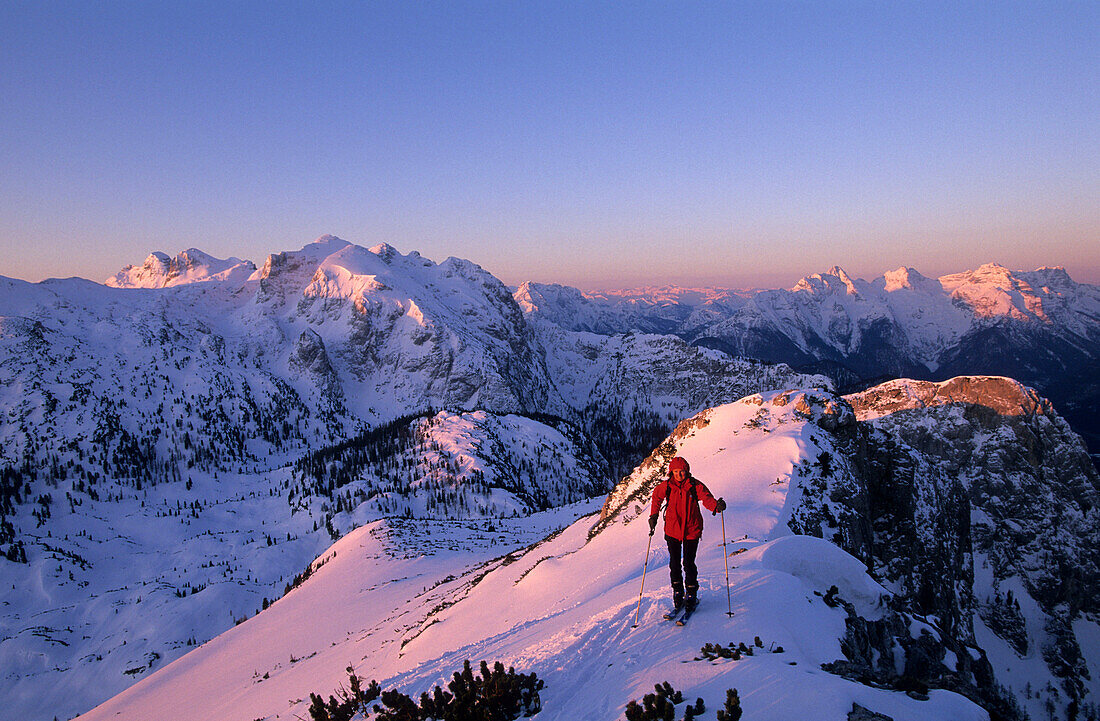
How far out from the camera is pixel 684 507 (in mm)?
11227

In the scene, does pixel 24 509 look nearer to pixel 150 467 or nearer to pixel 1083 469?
pixel 150 467

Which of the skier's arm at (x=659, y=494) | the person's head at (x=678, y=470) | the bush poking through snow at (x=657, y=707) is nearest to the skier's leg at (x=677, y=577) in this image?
the skier's arm at (x=659, y=494)

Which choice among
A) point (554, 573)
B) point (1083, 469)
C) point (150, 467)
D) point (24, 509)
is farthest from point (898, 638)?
point (150, 467)

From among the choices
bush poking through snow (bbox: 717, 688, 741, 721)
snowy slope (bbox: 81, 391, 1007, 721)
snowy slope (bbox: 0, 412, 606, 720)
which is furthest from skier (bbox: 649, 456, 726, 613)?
snowy slope (bbox: 0, 412, 606, 720)

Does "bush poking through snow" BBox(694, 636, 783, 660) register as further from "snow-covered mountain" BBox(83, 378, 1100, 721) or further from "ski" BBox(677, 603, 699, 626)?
"ski" BBox(677, 603, 699, 626)

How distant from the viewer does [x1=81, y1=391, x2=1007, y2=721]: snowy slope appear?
8312mm

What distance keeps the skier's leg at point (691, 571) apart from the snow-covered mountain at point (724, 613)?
0.61 m

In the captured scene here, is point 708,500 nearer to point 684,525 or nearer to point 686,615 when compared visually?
point 684,525

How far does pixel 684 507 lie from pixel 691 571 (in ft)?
4.53

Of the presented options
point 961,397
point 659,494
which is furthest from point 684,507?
point 961,397

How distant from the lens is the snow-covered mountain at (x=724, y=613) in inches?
344

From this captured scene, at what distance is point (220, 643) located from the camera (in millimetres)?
36250

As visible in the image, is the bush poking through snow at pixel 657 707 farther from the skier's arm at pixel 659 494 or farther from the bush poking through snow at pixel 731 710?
the skier's arm at pixel 659 494

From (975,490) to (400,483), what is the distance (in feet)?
388
